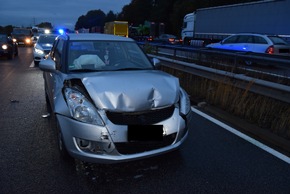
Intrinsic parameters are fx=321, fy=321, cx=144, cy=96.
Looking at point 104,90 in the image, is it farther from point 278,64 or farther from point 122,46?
point 278,64

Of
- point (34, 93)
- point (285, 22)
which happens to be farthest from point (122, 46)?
point (285, 22)

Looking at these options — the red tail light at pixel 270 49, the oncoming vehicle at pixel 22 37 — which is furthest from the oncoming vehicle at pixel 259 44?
the oncoming vehicle at pixel 22 37

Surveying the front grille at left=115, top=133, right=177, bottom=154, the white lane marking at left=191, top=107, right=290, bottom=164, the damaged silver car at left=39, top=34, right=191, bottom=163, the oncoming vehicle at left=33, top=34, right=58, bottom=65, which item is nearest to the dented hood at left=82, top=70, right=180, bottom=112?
the damaged silver car at left=39, top=34, right=191, bottom=163

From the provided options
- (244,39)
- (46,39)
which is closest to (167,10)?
(244,39)

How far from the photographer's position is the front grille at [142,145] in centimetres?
344

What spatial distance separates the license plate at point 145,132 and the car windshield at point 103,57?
1.43 meters

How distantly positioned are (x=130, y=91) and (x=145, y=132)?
1.69 ft

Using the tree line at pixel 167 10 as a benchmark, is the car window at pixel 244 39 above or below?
below

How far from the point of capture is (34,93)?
27.5 ft

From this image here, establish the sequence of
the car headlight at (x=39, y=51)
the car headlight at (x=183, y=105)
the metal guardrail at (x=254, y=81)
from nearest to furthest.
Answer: the car headlight at (x=183, y=105), the metal guardrail at (x=254, y=81), the car headlight at (x=39, y=51)

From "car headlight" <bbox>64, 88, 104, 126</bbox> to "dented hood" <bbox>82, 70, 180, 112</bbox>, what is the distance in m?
0.09

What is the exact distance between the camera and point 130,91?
3.69 meters

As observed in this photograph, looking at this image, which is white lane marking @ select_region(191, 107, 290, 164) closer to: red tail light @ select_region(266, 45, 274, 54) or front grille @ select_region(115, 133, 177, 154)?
front grille @ select_region(115, 133, 177, 154)

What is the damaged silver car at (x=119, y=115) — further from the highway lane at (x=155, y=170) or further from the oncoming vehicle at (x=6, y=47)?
the oncoming vehicle at (x=6, y=47)
